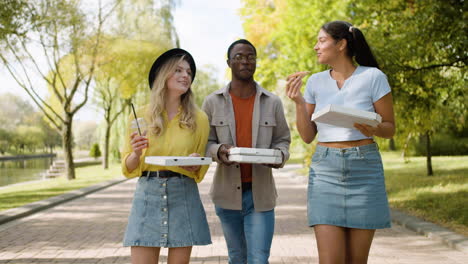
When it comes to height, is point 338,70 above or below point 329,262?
above

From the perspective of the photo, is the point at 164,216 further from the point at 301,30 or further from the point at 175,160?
the point at 301,30

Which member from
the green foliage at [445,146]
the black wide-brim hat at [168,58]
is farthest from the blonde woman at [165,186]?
the green foliage at [445,146]

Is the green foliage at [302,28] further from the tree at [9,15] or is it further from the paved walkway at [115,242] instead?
the tree at [9,15]

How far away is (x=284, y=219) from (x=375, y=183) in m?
7.47

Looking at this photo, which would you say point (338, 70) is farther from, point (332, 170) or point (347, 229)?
point (347, 229)

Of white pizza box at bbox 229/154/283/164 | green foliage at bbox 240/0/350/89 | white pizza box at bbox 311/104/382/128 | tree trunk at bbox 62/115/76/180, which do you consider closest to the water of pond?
tree trunk at bbox 62/115/76/180

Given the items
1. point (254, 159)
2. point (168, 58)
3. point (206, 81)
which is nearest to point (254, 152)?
point (254, 159)

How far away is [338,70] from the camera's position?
3453mm

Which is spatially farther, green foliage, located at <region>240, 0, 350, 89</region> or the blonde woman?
green foliage, located at <region>240, 0, 350, 89</region>

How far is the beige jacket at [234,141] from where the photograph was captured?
387 centimetres

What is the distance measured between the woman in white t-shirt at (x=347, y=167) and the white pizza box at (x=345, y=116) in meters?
0.13

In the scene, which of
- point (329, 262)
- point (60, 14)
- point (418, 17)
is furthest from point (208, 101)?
point (60, 14)

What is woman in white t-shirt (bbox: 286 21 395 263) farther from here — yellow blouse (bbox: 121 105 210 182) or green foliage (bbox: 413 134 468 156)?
green foliage (bbox: 413 134 468 156)

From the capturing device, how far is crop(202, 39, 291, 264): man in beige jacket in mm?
3855
